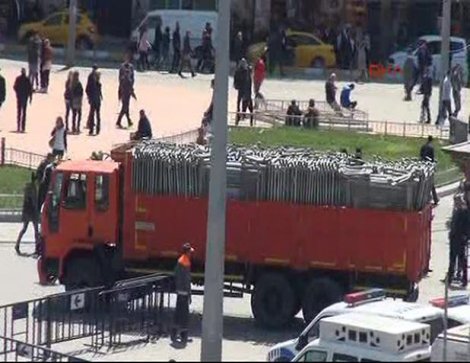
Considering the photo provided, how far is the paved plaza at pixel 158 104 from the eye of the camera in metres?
44.1

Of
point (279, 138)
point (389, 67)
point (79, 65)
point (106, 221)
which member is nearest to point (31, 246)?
point (106, 221)

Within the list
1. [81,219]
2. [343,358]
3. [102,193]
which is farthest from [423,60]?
[343,358]

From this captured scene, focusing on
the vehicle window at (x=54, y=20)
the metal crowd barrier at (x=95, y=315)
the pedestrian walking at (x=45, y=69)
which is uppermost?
the vehicle window at (x=54, y=20)

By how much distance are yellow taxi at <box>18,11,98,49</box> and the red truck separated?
32.9 metres

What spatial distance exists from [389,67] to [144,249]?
3301 cm

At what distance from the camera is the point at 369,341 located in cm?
2014

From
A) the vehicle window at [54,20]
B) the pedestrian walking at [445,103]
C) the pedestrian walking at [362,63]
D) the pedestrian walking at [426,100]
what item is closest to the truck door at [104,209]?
the pedestrian walking at [445,103]

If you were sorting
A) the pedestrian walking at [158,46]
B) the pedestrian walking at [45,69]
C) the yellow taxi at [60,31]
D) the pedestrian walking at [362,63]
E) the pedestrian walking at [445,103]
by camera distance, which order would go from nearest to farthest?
the pedestrian walking at [445,103] → the pedestrian walking at [45,69] → the pedestrian walking at [362,63] → the pedestrian walking at [158,46] → the yellow taxi at [60,31]

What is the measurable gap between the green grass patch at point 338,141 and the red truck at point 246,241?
530 inches

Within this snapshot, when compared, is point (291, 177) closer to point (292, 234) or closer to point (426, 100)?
point (292, 234)

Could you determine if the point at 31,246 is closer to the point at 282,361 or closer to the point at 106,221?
the point at 106,221

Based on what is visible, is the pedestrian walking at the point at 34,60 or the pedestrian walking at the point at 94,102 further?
the pedestrian walking at the point at 34,60

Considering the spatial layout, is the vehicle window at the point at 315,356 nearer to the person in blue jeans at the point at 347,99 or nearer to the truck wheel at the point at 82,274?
the truck wheel at the point at 82,274

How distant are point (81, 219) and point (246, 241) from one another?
2517mm
